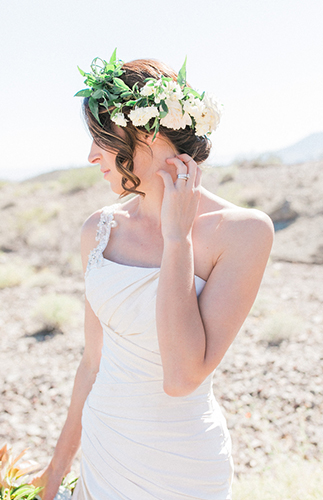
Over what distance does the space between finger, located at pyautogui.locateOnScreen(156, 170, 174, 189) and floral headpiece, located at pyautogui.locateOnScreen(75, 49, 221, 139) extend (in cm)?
15

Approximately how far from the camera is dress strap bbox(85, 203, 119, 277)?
67.0 inches

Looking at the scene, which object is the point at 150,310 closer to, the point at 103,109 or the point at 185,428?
the point at 185,428

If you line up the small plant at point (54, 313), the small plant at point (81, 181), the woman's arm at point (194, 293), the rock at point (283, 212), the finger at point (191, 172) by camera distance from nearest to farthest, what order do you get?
1. the woman's arm at point (194, 293)
2. the finger at point (191, 172)
3. the small plant at point (54, 313)
4. the rock at point (283, 212)
5. the small plant at point (81, 181)

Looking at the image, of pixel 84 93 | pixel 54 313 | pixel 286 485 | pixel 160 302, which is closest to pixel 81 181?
pixel 54 313

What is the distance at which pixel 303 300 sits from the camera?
22.0 ft

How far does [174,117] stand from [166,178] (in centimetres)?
24

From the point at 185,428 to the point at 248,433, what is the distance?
2440mm

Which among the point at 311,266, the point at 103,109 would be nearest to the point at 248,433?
the point at 103,109

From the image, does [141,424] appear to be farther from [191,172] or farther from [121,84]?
[121,84]

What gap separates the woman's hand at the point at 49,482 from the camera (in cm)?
164

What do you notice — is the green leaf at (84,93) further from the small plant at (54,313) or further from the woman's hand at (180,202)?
the small plant at (54,313)

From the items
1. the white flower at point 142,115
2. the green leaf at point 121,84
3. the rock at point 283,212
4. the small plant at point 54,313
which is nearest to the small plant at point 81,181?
the rock at point 283,212

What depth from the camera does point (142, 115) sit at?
4.75 ft

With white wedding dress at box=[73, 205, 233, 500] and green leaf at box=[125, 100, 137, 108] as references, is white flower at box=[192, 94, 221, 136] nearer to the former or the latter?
green leaf at box=[125, 100, 137, 108]
